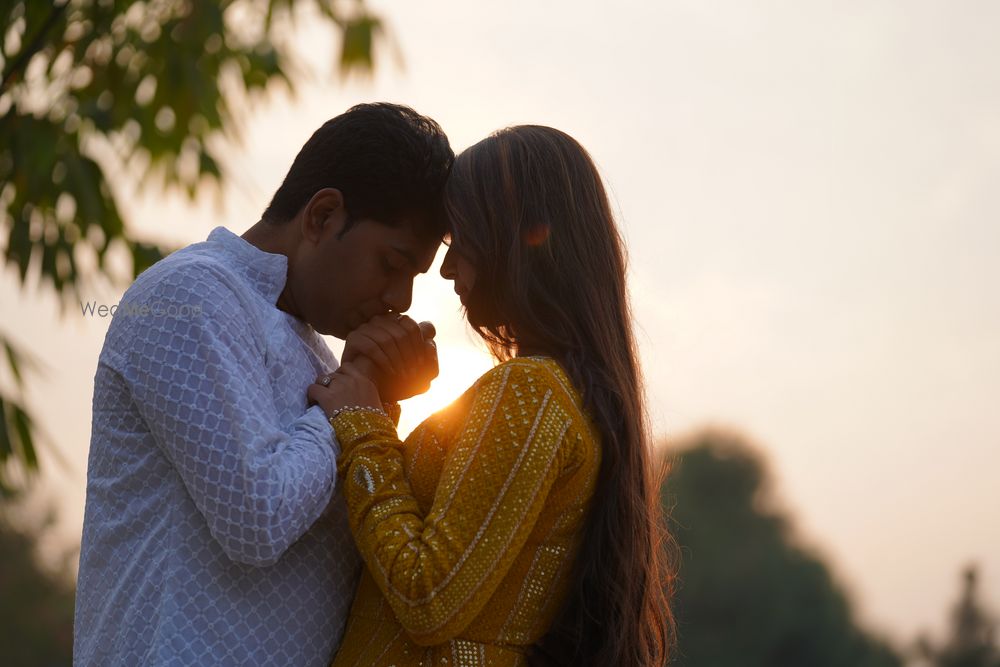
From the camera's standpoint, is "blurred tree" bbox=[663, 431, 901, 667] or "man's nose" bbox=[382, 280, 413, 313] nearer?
"man's nose" bbox=[382, 280, 413, 313]

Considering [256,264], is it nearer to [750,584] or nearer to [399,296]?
[399,296]

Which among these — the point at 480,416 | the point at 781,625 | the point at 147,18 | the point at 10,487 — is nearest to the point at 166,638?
the point at 480,416

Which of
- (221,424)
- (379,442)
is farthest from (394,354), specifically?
(221,424)

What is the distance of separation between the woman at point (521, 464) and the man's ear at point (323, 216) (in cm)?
24

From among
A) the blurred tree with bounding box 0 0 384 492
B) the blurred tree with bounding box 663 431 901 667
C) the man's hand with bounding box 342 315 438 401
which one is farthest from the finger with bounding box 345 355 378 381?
the blurred tree with bounding box 663 431 901 667

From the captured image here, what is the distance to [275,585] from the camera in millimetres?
2506

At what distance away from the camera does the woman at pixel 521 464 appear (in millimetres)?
2410

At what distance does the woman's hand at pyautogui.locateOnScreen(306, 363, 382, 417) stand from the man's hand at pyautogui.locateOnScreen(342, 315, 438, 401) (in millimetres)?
47

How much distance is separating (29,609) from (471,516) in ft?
122

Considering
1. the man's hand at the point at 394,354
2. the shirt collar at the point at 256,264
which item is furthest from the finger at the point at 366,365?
the shirt collar at the point at 256,264

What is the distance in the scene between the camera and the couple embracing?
94.2 inches

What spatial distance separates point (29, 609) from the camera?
36531mm

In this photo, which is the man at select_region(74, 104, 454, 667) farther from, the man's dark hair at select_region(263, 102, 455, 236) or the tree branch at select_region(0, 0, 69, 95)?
the tree branch at select_region(0, 0, 69, 95)

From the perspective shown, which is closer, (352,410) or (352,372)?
(352,410)
